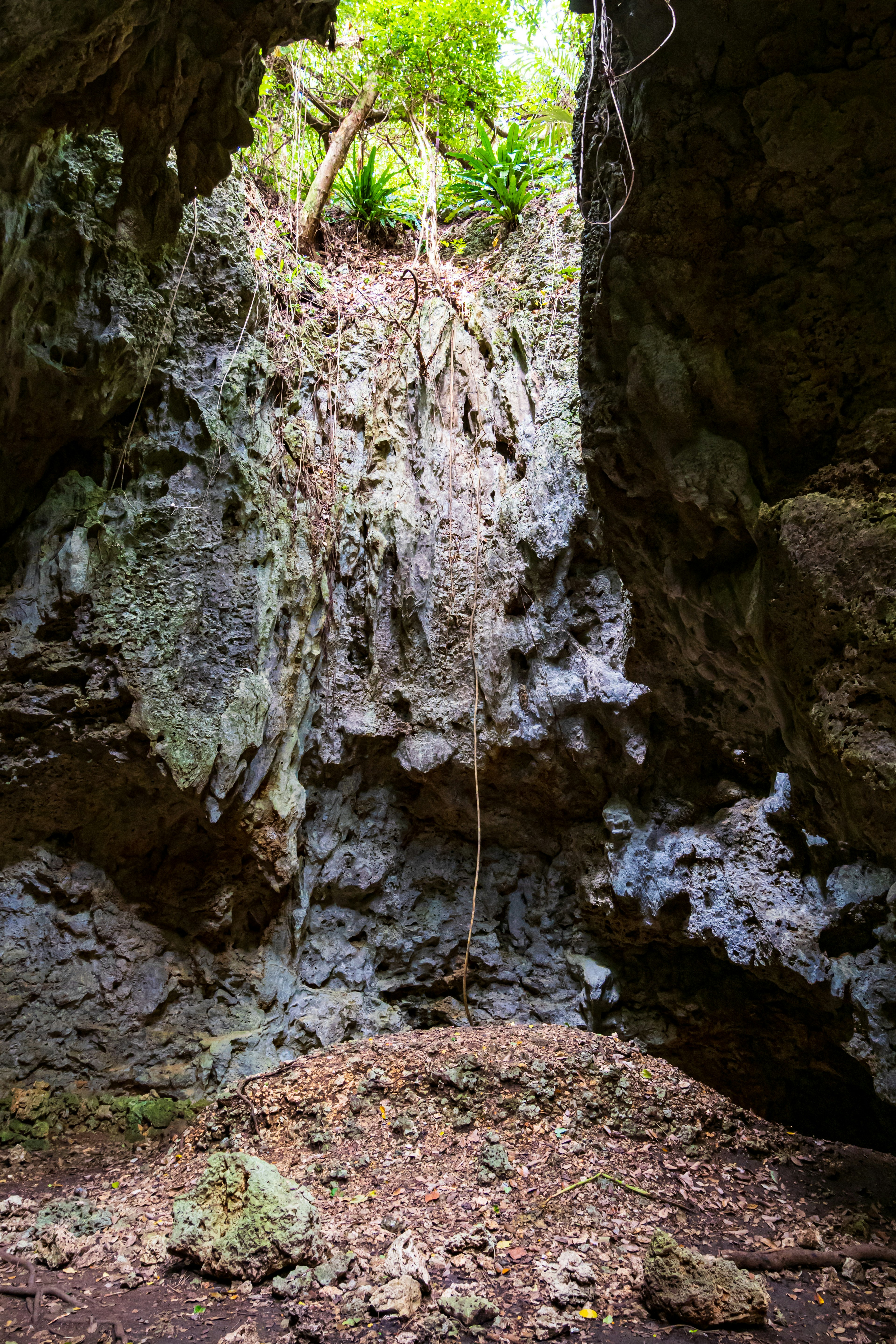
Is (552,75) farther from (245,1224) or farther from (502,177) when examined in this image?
(245,1224)

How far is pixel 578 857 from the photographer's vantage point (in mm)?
5684

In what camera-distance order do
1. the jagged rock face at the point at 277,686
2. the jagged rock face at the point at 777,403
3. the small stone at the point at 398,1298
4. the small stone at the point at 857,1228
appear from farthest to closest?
the jagged rock face at the point at 277,686 < the small stone at the point at 857,1228 < the small stone at the point at 398,1298 < the jagged rock face at the point at 777,403

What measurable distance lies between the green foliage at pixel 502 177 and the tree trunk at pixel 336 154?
1059mm

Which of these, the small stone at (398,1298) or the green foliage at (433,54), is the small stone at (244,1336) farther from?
the green foliage at (433,54)

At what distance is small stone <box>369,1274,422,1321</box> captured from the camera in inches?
98.7

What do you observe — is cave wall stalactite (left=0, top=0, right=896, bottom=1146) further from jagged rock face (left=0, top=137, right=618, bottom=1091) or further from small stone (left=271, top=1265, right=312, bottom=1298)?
small stone (left=271, top=1265, right=312, bottom=1298)

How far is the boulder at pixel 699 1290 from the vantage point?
2451 mm

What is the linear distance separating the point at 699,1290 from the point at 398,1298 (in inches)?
41.5

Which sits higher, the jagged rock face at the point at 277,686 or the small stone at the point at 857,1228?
the jagged rock face at the point at 277,686

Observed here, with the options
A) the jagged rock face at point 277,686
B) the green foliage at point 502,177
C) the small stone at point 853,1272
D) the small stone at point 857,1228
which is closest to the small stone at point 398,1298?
the small stone at point 853,1272

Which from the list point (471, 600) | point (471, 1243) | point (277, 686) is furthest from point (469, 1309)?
point (471, 600)

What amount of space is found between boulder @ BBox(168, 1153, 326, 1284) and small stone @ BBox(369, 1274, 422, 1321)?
371 mm

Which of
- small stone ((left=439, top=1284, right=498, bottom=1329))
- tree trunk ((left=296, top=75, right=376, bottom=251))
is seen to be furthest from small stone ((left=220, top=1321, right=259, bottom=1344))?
tree trunk ((left=296, top=75, right=376, bottom=251))

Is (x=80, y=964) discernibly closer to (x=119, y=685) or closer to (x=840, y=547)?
(x=119, y=685)
